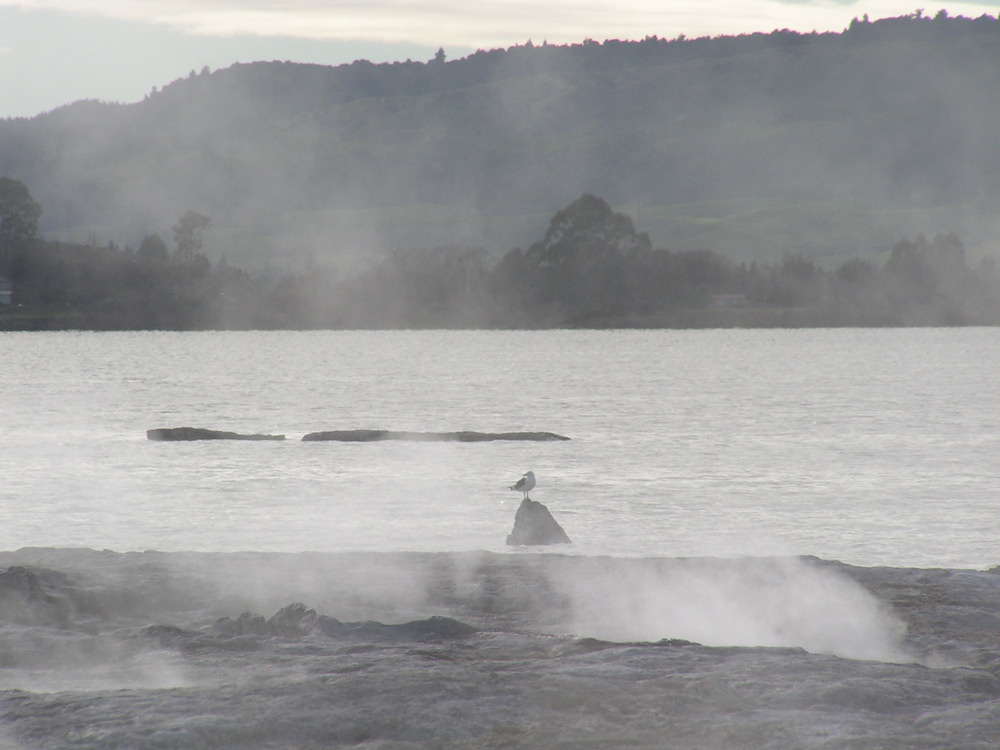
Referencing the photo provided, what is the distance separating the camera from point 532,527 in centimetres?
2048

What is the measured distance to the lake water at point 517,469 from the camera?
2544 centimetres

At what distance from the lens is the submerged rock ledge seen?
41875 millimetres

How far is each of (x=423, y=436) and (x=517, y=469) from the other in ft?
19.1

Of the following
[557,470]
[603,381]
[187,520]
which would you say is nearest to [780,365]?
[603,381]

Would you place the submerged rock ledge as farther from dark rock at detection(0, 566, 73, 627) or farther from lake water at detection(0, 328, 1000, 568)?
dark rock at detection(0, 566, 73, 627)

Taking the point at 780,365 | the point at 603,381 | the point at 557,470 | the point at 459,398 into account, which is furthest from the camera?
the point at 780,365

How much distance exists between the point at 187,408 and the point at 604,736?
65.3 metres

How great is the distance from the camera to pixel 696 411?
224 feet

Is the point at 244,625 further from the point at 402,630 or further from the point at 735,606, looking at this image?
the point at 735,606

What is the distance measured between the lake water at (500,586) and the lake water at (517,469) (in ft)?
0.69

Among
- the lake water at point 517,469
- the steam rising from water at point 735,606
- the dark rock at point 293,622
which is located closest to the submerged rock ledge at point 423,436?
the lake water at point 517,469

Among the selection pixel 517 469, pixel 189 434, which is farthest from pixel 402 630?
pixel 189 434

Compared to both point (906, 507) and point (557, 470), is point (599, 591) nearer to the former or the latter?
point (906, 507)

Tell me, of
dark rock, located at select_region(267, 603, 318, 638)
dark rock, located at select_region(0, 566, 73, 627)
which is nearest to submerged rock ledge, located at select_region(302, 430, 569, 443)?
dark rock, located at select_region(0, 566, 73, 627)
